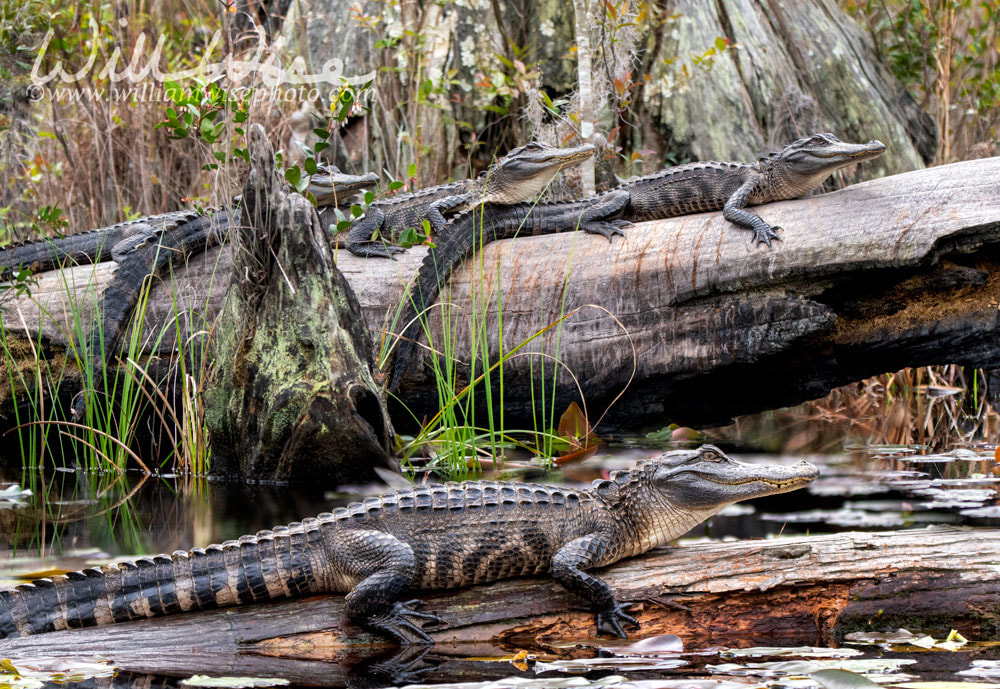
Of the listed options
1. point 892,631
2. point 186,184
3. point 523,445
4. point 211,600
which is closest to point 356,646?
point 211,600

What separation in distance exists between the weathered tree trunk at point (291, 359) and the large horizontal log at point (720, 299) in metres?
0.53

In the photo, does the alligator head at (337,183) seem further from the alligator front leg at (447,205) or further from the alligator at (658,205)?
the alligator at (658,205)

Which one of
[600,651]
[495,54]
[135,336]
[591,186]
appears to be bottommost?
[600,651]

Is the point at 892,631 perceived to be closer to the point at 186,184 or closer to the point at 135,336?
the point at 135,336

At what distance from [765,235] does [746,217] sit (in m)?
0.21

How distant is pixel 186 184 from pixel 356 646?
24.9 feet

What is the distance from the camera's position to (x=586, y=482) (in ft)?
15.4

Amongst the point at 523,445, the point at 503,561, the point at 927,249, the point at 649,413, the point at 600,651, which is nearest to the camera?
the point at 600,651

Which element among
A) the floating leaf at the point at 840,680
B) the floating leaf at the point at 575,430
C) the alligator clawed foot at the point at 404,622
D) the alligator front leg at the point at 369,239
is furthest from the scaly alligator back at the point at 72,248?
the floating leaf at the point at 840,680

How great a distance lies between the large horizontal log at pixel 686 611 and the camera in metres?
2.73

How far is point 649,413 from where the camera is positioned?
5.98 metres

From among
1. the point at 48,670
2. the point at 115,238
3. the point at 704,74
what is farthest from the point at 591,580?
the point at 704,74

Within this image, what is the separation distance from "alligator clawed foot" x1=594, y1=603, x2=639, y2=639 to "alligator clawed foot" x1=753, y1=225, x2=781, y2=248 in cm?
301

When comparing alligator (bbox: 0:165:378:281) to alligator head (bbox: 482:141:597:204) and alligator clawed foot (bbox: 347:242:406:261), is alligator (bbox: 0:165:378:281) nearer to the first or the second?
alligator clawed foot (bbox: 347:242:406:261)
